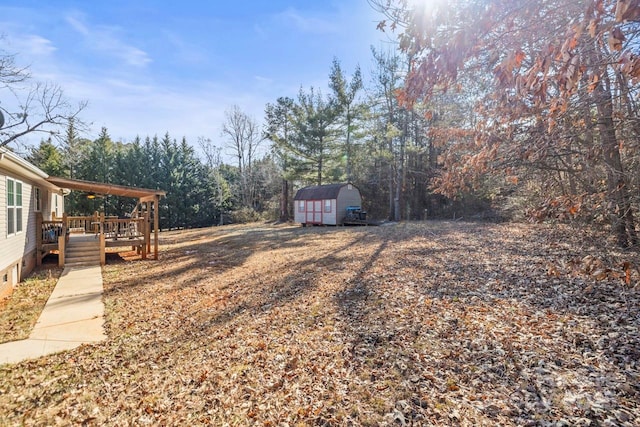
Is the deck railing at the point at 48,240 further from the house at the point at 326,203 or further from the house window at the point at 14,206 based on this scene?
the house at the point at 326,203

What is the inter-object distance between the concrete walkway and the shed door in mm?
15192

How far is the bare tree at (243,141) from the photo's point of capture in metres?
33.1

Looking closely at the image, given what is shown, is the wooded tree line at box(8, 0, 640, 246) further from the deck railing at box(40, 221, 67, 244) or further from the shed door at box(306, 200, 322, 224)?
the deck railing at box(40, 221, 67, 244)

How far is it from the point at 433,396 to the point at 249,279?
5471 mm

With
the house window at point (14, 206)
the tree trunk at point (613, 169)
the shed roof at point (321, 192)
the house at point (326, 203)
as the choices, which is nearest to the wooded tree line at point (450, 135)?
the tree trunk at point (613, 169)

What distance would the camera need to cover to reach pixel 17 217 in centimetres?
812

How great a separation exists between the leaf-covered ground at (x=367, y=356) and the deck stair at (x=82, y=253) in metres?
4.65

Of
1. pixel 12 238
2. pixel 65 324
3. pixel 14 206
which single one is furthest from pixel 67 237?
pixel 65 324

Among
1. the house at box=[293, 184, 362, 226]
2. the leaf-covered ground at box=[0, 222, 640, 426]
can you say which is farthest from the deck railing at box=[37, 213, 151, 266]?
the house at box=[293, 184, 362, 226]

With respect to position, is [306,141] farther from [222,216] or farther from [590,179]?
[590,179]

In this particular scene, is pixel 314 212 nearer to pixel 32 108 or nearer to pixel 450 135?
pixel 32 108

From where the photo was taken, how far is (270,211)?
31125mm

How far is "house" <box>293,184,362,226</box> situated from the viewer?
20.8 metres

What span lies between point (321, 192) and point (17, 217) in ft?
52.8
